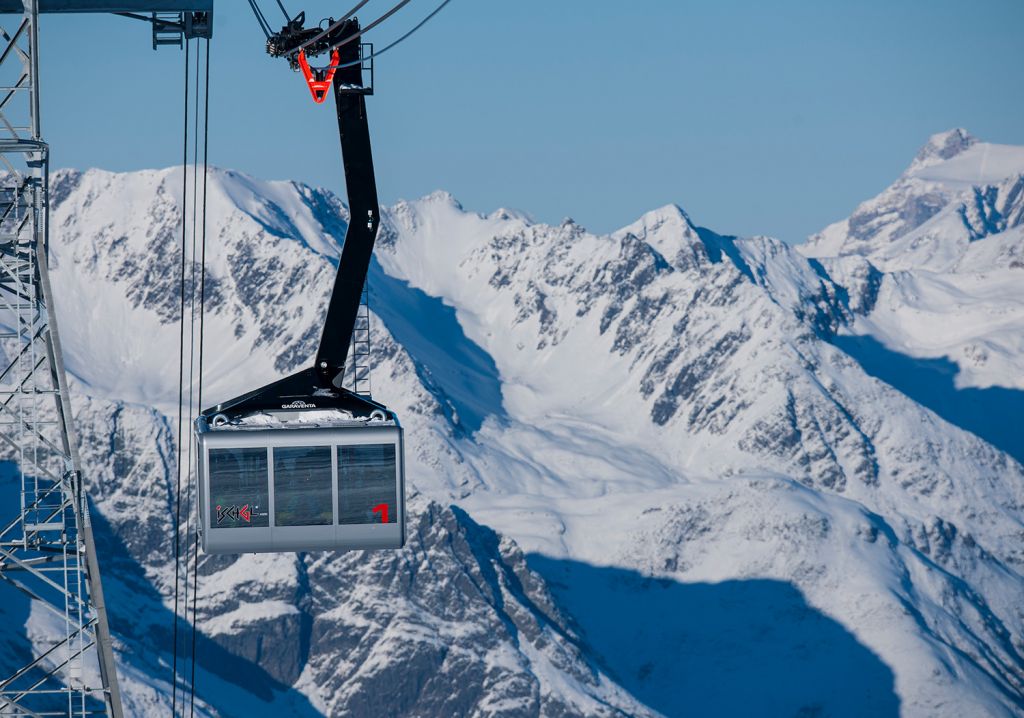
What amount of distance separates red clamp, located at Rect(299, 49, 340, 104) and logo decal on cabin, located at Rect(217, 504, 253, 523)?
375 inches

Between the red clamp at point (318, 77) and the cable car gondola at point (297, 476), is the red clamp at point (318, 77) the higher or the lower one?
the higher one

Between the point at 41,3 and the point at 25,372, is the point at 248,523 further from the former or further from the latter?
the point at 41,3

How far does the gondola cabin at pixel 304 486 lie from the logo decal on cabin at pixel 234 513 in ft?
0.07

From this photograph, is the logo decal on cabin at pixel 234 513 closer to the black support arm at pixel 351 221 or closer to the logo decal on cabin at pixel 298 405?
the logo decal on cabin at pixel 298 405

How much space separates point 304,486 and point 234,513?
1.66m

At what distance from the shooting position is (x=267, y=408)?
53656 mm

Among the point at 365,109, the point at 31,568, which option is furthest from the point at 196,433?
the point at 365,109

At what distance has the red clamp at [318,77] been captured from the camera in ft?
179

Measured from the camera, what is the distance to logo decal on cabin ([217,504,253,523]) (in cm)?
5244

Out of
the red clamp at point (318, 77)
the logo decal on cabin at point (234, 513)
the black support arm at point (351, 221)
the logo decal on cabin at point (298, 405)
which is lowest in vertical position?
the logo decal on cabin at point (234, 513)

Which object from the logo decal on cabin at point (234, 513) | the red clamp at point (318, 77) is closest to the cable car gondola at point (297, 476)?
the logo decal on cabin at point (234, 513)

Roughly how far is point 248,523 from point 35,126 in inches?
397

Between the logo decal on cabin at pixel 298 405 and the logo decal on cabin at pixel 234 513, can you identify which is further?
the logo decal on cabin at pixel 298 405

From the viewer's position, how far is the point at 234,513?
5262 centimetres
